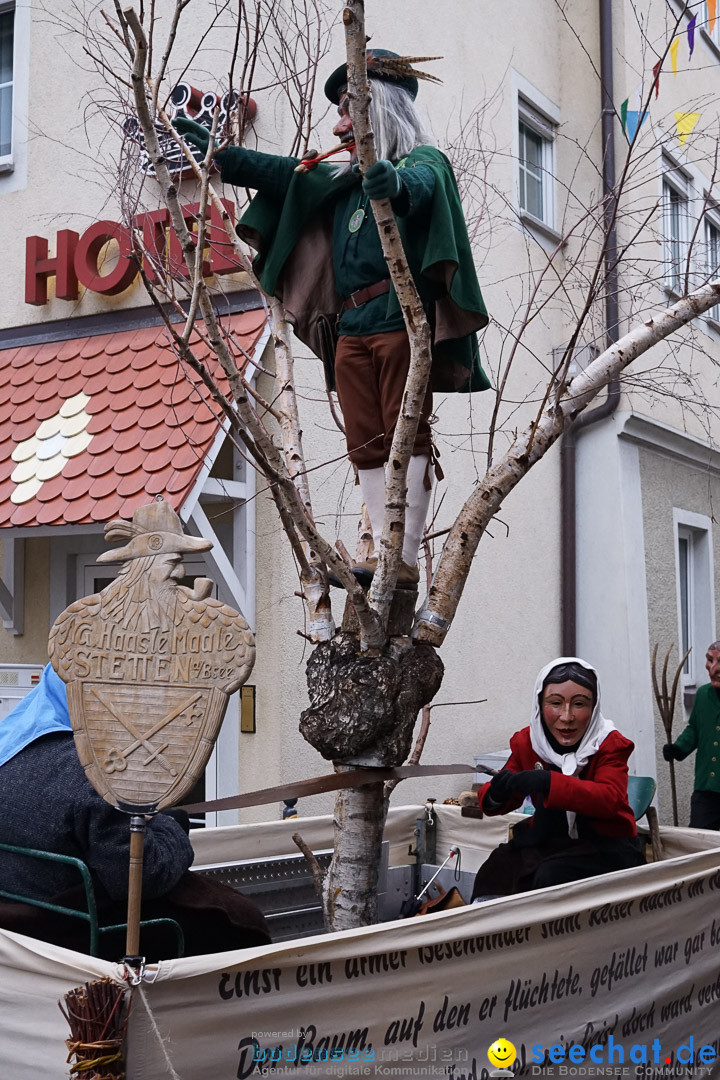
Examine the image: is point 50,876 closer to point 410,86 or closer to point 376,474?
point 376,474

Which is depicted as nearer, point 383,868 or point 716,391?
point 383,868

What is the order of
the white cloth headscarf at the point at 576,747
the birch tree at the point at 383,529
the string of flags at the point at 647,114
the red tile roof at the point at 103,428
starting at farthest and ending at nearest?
the red tile roof at the point at 103,428, the white cloth headscarf at the point at 576,747, the string of flags at the point at 647,114, the birch tree at the point at 383,529

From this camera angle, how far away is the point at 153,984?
6.74 ft

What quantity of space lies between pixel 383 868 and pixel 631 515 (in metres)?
5.03

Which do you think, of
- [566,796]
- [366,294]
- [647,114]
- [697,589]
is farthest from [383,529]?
[697,589]

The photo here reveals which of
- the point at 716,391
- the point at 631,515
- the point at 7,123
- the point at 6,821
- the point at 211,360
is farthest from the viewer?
the point at 716,391

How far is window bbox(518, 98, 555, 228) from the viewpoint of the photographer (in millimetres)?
8586

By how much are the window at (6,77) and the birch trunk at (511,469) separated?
207 inches

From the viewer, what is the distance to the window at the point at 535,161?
8586 mm

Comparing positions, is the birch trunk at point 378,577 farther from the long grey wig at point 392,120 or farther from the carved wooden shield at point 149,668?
the carved wooden shield at point 149,668

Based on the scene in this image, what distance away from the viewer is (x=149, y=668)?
240 cm

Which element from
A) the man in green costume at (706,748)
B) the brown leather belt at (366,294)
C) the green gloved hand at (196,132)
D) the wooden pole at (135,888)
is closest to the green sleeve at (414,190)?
the brown leather belt at (366,294)

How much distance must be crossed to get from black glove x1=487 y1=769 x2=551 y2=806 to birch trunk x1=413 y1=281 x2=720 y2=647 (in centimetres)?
53

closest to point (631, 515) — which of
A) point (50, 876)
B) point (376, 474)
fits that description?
point (376, 474)
